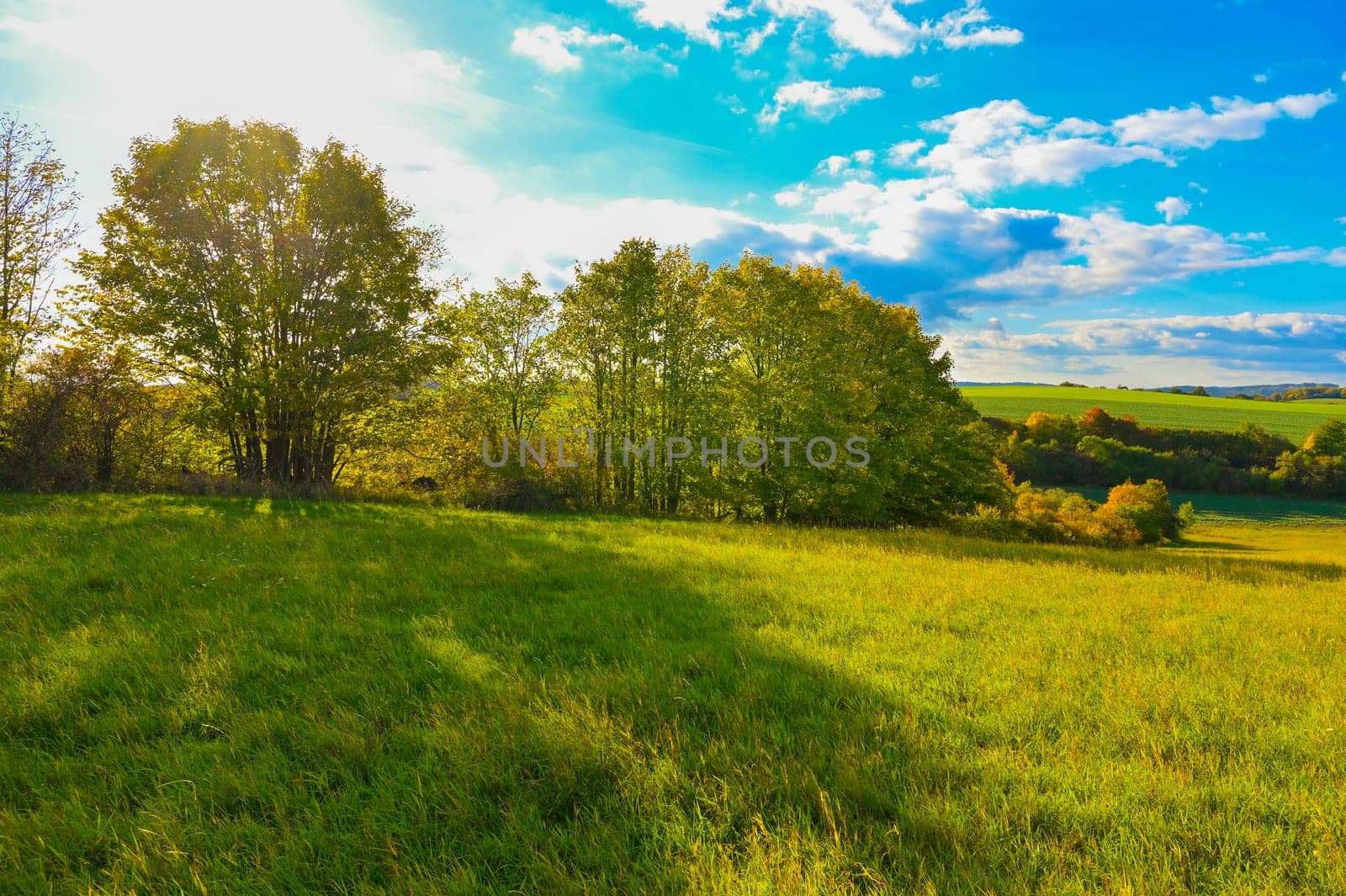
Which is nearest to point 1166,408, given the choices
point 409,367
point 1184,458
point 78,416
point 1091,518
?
point 1184,458

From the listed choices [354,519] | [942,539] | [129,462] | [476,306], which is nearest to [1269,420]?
[942,539]

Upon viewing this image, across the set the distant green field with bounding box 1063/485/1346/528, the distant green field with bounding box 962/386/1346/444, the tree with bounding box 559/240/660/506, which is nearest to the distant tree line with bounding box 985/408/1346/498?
the distant green field with bounding box 1063/485/1346/528

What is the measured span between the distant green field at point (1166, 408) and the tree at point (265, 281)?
83410 mm

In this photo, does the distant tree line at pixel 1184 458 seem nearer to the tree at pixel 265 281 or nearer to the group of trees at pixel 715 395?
the group of trees at pixel 715 395

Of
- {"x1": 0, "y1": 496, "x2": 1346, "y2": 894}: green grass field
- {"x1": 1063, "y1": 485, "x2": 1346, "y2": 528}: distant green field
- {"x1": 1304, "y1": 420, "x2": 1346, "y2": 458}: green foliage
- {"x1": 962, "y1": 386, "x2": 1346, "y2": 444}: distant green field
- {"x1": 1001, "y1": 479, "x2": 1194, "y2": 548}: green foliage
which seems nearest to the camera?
{"x1": 0, "y1": 496, "x2": 1346, "y2": 894}: green grass field

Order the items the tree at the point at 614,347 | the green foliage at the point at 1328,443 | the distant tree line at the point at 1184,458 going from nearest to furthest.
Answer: the tree at the point at 614,347 → the distant tree line at the point at 1184,458 → the green foliage at the point at 1328,443

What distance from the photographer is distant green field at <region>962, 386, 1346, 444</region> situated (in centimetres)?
8081

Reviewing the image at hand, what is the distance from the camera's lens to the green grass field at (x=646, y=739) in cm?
236

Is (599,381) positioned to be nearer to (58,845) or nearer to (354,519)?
(354,519)

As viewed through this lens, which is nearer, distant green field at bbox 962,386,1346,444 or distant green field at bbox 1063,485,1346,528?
distant green field at bbox 1063,485,1346,528

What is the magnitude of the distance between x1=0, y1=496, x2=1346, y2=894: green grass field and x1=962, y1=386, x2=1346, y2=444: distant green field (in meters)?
86.5

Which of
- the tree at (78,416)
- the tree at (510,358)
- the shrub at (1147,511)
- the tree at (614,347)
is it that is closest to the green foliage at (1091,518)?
the shrub at (1147,511)

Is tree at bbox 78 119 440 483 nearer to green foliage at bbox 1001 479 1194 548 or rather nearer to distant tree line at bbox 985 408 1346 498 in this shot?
green foliage at bbox 1001 479 1194 548

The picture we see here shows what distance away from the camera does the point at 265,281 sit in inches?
712
